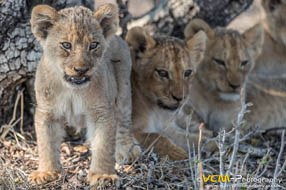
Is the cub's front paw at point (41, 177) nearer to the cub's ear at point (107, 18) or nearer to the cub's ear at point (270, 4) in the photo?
the cub's ear at point (107, 18)

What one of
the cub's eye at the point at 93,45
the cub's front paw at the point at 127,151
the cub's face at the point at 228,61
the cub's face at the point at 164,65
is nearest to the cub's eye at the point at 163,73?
the cub's face at the point at 164,65

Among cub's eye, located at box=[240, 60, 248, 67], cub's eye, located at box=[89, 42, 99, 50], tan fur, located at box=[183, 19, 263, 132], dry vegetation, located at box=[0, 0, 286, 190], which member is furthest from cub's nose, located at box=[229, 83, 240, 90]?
cub's eye, located at box=[89, 42, 99, 50]

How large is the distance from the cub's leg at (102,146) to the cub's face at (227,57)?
1807 mm

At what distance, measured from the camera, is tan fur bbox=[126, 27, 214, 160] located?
4.09 metres

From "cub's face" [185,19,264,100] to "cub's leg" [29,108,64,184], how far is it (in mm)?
2015

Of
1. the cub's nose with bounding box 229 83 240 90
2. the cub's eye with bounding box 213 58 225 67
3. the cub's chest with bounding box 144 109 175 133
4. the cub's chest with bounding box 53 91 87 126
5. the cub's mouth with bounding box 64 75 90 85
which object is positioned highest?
the cub's mouth with bounding box 64 75 90 85

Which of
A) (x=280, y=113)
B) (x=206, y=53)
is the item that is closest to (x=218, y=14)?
(x=206, y=53)

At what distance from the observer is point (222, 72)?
15.6ft

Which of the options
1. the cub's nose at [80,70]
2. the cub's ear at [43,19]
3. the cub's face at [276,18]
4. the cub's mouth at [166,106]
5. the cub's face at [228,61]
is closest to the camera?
the cub's nose at [80,70]

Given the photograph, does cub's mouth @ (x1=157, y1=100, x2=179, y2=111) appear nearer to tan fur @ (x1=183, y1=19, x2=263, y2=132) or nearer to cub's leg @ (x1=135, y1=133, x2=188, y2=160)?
cub's leg @ (x1=135, y1=133, x2=188, y2=160)

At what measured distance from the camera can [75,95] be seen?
3242 mm

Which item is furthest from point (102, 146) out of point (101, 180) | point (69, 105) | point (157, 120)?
point (157, 120)

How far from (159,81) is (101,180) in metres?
1.25

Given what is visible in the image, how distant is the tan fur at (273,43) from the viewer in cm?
568
